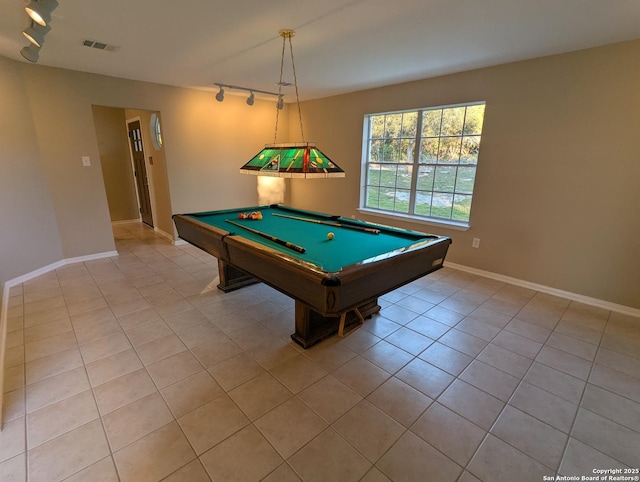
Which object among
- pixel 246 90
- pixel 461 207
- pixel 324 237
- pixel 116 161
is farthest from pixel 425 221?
pixel 116 161

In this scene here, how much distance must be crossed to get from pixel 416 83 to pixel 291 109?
2.71 metres

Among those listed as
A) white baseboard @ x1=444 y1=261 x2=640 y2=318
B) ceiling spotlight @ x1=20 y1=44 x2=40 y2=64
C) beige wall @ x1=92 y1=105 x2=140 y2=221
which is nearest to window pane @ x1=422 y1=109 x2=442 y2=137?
white baseboard @ x1=444 y1=261 x2=640 y2=318

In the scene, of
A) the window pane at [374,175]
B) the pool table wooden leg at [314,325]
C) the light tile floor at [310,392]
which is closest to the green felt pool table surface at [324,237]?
the pool table wooden leg at [314,325]

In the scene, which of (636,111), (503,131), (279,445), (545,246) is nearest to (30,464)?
(279,445)

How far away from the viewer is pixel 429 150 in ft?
13.7

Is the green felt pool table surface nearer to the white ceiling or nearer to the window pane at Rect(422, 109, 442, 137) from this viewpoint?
the white ceiling

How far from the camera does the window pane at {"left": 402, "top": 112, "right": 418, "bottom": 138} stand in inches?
168

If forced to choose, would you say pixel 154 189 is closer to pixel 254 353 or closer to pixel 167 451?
pixel 254 353

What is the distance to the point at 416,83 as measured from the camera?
4.09 metres

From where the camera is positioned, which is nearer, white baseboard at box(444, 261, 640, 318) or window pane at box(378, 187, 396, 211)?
white baseboard at box(444, 261, 640, 318)

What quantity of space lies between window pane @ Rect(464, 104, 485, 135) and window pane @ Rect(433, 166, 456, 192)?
49 cm

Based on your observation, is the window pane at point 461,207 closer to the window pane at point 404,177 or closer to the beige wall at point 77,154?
the window pane at point 404,177

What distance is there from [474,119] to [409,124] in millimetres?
906

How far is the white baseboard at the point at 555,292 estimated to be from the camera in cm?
295
